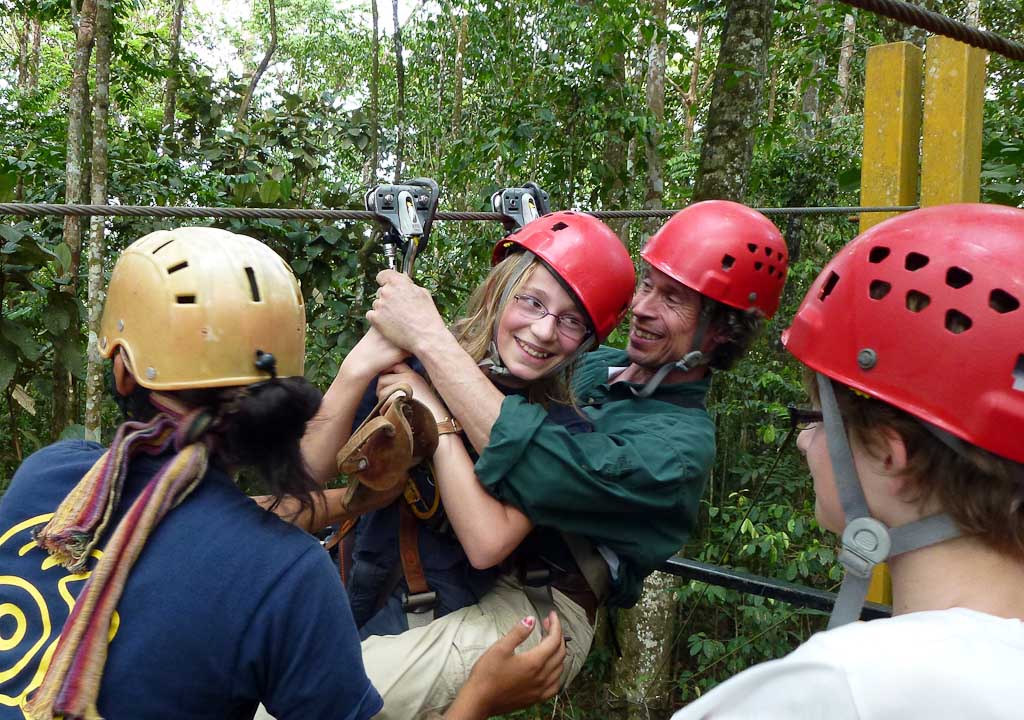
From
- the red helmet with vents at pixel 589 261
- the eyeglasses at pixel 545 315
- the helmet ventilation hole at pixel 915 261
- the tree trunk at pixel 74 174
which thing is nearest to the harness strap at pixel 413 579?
the eyeglasses at pixel 545 315

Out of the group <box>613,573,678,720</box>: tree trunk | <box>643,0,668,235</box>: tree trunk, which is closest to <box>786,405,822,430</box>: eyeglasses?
<box>613,573,678,720</box>: tree trunk

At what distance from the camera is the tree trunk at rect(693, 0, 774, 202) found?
457 cm

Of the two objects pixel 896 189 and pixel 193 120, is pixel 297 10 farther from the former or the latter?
pixel 896 189

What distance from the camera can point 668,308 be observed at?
2.69 metres

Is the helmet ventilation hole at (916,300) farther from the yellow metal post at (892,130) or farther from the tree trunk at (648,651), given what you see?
the tree trunk at (648,651)

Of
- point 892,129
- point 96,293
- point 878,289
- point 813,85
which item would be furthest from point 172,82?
point 878,289

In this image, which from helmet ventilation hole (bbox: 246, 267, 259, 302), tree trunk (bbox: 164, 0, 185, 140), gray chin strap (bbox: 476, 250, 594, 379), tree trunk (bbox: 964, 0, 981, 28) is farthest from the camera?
tree trunk (bbox: 964, 0, 981, 28)

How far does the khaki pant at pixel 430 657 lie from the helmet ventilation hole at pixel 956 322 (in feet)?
3.98

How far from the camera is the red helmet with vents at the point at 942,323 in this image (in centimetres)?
119

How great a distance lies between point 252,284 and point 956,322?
1.15m

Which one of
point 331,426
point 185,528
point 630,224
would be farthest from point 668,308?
point 630,224

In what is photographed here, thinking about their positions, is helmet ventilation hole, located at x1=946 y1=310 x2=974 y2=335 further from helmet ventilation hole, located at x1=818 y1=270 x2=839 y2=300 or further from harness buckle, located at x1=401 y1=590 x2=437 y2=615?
harness buckle, located at x1=401 y1=590 x2=437 y2=615

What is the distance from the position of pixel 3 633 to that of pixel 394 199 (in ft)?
4.40

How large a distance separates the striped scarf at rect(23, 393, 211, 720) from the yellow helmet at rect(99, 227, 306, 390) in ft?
0.29
